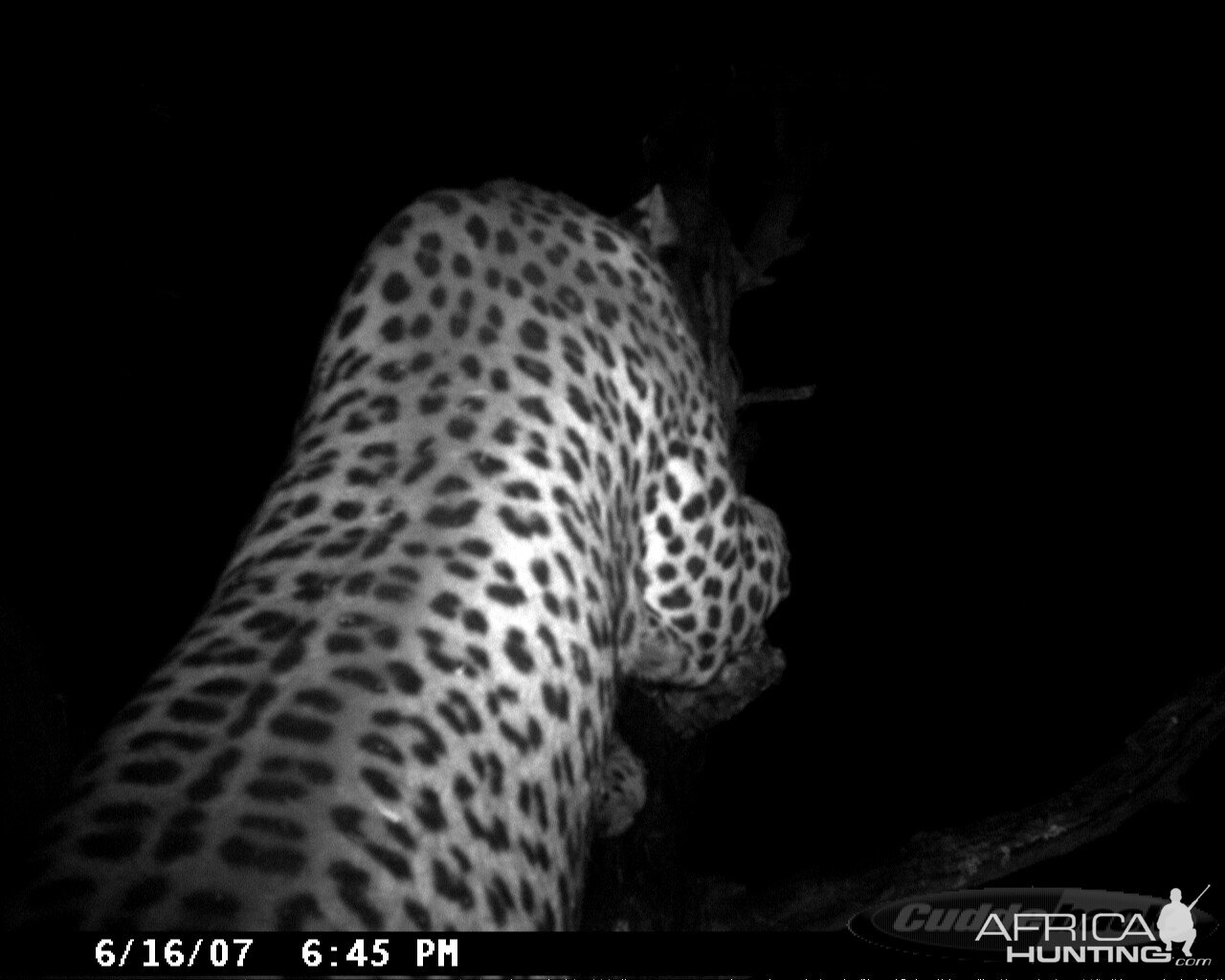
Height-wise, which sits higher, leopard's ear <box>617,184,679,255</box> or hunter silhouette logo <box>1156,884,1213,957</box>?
leopard's ear <box>617,184,679,255</box>

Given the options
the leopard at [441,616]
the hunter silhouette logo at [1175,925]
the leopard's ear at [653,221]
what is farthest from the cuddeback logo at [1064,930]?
the leopard's ear at [653,221]

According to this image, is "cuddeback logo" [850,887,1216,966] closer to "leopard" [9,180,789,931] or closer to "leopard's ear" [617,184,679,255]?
"leopard" [9,180,789,931]

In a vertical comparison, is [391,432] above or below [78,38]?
below

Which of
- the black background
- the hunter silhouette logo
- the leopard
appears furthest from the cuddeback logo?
the leopard

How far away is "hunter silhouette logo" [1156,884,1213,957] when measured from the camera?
1.54m

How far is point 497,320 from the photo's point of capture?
5.23 ft

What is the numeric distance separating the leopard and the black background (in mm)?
1013

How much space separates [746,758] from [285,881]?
29.0ft

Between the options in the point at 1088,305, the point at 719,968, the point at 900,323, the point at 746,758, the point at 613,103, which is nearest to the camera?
the point at 719,968

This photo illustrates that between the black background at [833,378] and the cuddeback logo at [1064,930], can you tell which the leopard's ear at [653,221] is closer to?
the black background at [833,378]

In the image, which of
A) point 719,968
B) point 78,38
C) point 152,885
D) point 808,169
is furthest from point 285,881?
point 78,38

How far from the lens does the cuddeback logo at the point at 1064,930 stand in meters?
1.51

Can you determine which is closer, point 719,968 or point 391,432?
point 719,968

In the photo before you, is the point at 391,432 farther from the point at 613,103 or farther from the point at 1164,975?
the point at 613,103
